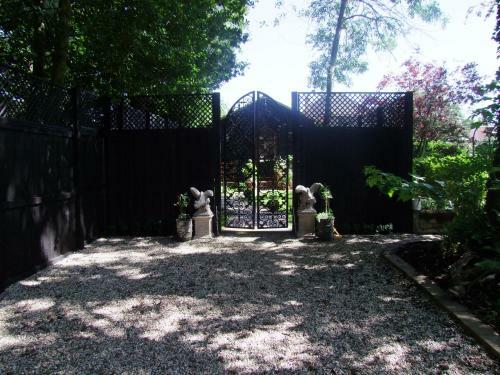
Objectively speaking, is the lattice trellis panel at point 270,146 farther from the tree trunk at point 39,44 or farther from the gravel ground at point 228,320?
the tree trunk at point 39,44

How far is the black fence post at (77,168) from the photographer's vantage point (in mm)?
5879

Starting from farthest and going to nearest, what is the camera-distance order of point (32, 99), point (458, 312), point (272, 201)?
point (272, 201), point (32, 99), point (458, 312)

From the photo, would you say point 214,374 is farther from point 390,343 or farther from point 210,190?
point 210,190

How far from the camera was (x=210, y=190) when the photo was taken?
23.1ft

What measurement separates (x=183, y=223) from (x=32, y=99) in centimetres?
296

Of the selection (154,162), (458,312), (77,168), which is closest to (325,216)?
(154,162)

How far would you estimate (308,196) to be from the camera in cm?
691

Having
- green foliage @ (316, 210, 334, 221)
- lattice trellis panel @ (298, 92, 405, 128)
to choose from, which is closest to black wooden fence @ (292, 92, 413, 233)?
lattice trellis panel @ (298, 92, 405, 128)

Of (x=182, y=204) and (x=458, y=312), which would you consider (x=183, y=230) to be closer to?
(x=182, y=204)

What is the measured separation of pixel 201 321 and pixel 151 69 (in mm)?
6795

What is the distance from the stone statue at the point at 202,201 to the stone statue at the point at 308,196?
1.52 m

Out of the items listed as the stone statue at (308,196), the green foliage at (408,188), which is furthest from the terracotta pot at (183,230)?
A: the green foliage at (408,188)

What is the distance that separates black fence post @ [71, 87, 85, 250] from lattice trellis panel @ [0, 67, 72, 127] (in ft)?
0.40

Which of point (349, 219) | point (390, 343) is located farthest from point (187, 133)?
point (390, 343)
